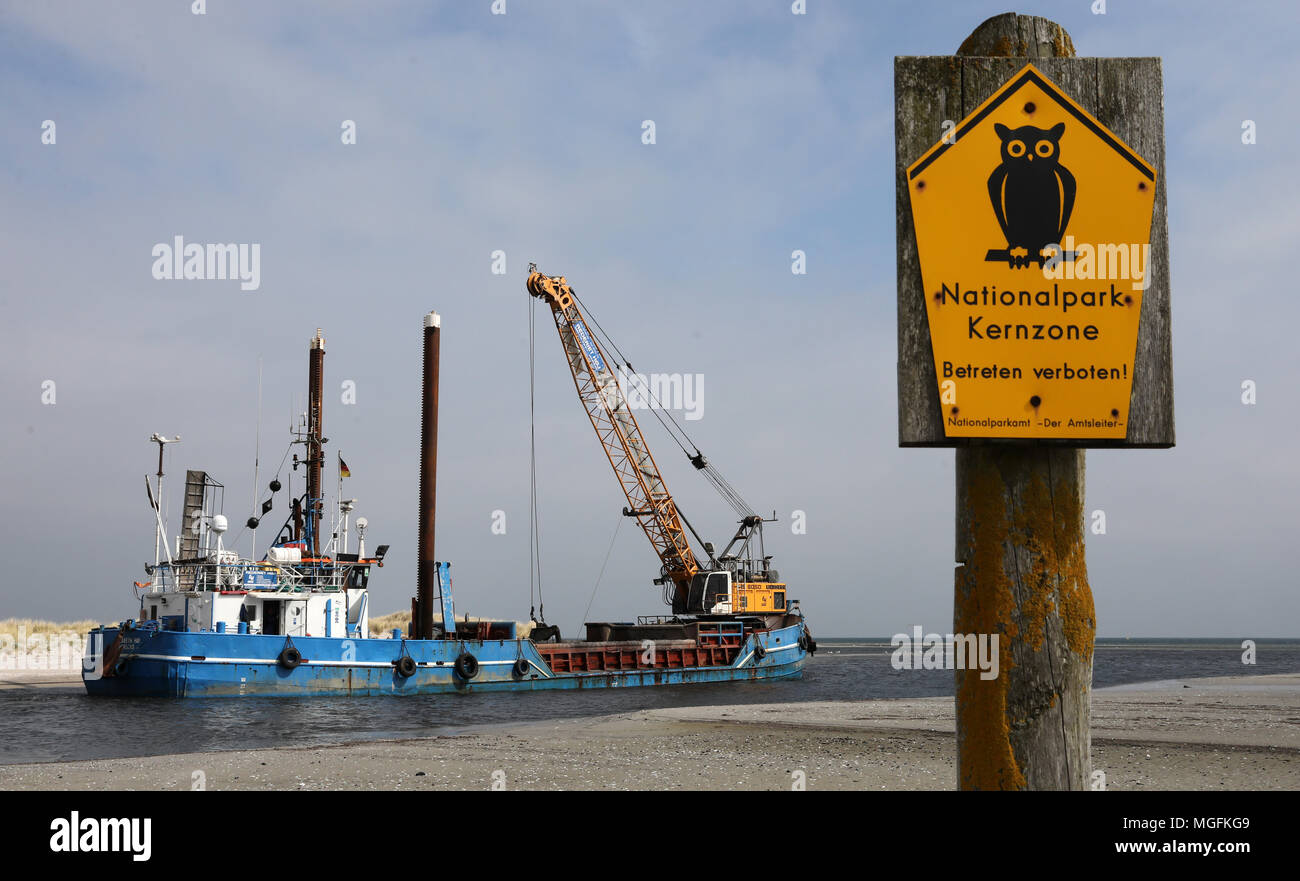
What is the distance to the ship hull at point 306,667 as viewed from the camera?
34.0 meters

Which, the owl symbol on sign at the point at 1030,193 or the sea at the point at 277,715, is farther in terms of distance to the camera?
the sea at the point at 277,715

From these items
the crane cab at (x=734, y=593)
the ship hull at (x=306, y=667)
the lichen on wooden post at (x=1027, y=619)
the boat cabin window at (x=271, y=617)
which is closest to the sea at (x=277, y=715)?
the ship hull at (x=306, y=667)

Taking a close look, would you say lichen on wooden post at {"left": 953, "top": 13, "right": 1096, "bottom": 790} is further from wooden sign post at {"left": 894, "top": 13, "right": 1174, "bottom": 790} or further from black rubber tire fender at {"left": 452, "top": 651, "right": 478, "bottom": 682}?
black rubber tire fender at {"left": 452, "top": 651, "right": 478, "bottom": 682}

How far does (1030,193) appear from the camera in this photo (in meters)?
2.85

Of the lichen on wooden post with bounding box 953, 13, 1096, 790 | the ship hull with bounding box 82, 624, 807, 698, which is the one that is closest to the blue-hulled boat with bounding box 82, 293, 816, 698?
the ship hull with bounding box 82, 624, 807, 698

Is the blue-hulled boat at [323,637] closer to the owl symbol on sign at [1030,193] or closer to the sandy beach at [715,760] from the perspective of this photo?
the sandy beach at [715,760]

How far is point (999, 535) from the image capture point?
110 inches

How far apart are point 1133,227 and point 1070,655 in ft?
4.19

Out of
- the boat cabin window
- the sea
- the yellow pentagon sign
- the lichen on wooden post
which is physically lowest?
the sea

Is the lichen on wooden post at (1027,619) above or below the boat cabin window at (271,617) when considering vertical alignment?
above

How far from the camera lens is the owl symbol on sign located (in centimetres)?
283

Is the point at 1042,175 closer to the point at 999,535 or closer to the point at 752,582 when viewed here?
the point at 999,535

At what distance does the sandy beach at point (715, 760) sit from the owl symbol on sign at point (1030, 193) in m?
9.02

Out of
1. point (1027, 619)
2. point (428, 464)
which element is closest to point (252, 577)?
point (428, 464)
